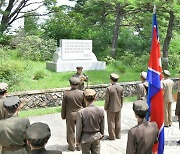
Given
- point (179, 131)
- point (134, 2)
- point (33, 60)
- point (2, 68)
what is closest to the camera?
point (179, 131)

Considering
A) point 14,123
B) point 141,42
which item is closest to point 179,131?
point 14,123

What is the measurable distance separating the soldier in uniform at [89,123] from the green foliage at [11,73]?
23.0ft

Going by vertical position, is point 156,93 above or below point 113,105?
above

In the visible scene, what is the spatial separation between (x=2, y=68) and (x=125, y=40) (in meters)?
11.3

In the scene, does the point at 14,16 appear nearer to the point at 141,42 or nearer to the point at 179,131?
the point at 141,42

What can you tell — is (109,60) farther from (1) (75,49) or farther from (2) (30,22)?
(2) (30,22)

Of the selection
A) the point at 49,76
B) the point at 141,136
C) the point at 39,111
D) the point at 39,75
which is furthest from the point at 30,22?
the point at 141,136

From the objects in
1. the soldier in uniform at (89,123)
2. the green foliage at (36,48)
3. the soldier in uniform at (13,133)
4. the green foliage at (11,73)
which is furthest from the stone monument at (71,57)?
the soldier in uniform at (13,133)

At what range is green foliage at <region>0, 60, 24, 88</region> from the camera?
11.6m

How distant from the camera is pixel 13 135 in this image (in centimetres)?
409

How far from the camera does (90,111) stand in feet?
16.4

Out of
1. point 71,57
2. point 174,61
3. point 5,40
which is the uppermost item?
point 5,40

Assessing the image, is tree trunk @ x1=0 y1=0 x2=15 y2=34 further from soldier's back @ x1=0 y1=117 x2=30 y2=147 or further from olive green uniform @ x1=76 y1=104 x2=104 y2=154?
soldier's back @ x1=0 y1=117 x2=30 y2=147

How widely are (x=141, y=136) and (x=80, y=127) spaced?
1349 mm
